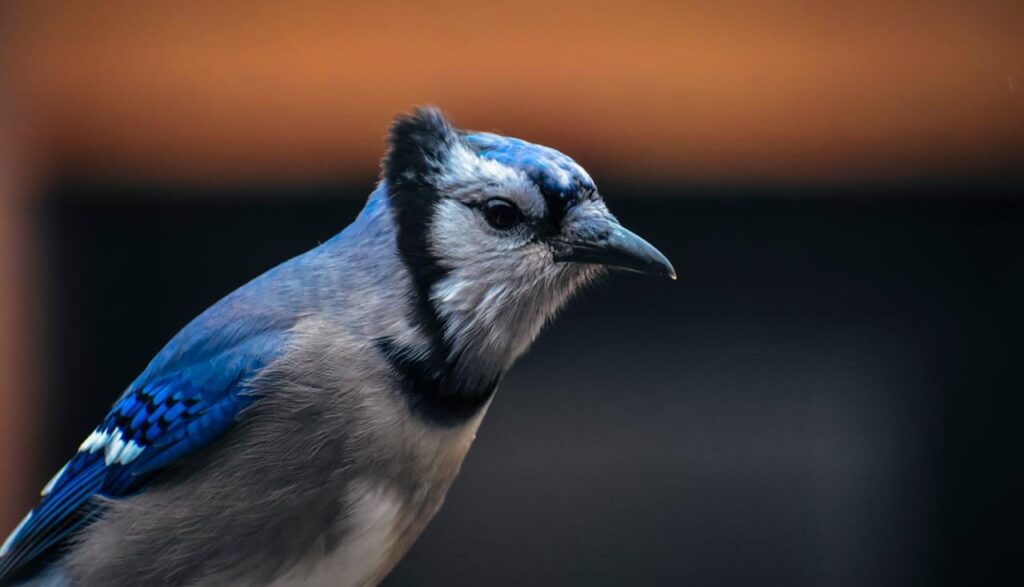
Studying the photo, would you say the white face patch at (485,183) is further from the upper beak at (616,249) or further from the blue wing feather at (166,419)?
the blue wing feather at (166,419)

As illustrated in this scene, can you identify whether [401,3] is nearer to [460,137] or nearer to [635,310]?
[635,310]

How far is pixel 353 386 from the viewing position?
93cm

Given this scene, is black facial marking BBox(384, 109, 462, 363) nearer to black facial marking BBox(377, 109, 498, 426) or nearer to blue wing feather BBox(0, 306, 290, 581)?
black facial marking BBox(377, 109, 498, 426)

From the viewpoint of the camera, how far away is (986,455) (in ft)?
8.59

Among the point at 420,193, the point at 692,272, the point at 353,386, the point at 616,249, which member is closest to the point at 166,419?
the point at 353,386

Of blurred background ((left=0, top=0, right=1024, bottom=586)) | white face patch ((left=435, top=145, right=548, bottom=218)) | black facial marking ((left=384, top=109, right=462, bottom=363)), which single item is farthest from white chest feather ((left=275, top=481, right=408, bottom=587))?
blurred background ((left=0, top=0, right=1024, bottom=586))

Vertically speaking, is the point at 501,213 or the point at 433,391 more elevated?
the point at 501,213

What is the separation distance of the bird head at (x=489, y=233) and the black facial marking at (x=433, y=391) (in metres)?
0.02

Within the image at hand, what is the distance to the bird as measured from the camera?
0.88m

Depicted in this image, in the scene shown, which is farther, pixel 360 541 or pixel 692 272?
pixel 692 272

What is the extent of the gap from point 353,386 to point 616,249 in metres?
0.21

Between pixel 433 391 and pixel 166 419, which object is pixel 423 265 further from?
pixel 166 419

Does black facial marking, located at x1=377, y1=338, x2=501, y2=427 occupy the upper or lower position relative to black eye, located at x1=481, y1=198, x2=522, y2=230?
lower

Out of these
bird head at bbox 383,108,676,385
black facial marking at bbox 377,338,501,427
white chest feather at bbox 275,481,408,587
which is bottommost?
white chest feather at bbox 275,481,408,587
